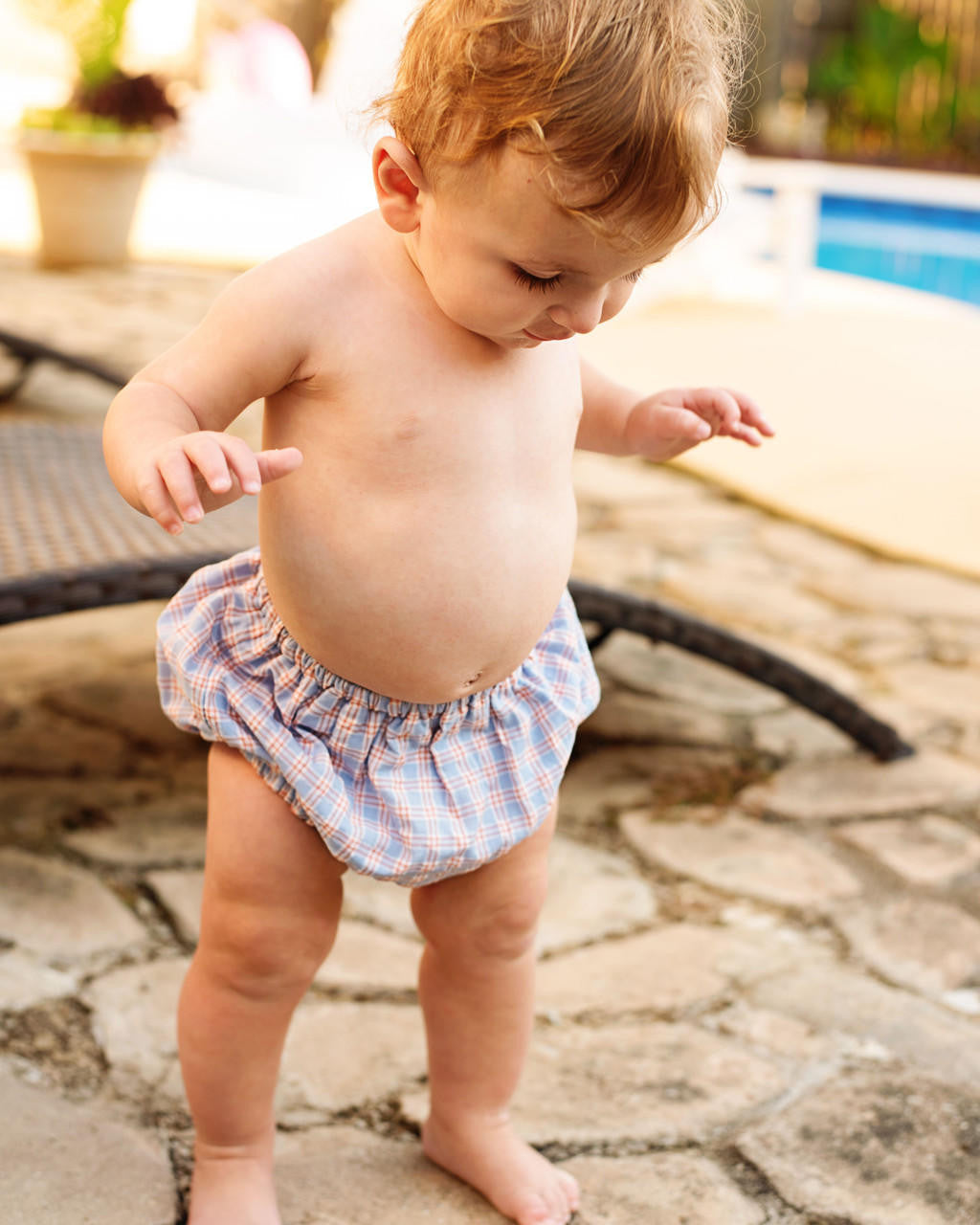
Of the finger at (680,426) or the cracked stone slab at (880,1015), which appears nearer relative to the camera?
the finger at (680,426)

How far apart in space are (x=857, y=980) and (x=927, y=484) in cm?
276

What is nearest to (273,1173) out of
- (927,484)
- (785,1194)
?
(785,1194)

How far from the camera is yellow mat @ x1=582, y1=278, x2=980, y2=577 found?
157 inches

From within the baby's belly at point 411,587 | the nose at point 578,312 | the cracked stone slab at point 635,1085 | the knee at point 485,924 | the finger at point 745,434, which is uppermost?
the nose at point 578,312

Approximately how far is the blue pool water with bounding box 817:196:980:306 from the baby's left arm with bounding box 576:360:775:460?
8481 mm

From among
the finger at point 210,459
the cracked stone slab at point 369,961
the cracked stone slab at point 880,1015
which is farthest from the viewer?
the cracked stone slab at point 369,961

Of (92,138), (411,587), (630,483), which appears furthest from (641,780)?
(92,138)

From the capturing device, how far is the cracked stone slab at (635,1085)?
58.8 inches

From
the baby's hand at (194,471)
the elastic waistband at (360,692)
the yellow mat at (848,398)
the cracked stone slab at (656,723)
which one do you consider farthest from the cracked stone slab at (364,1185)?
the yellow mat at (848,398)

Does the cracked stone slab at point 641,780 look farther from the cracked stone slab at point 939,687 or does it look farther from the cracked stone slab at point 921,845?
the cracked stone slab at point 939,687

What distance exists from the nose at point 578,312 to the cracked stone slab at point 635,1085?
0.88m

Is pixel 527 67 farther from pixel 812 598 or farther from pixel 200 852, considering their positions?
pixel 812 598

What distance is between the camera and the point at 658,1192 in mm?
1395

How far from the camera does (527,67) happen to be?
96 centimetres
